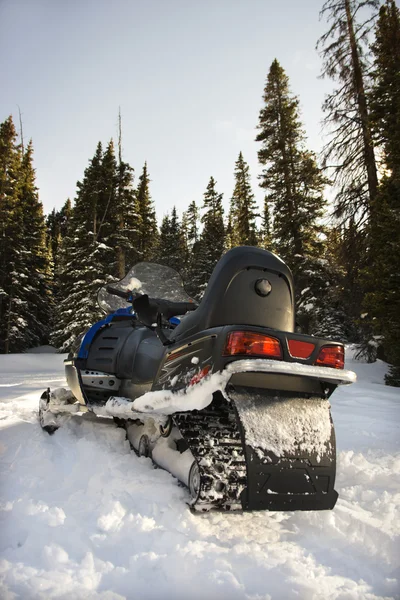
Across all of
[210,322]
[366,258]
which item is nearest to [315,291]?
[366,258]

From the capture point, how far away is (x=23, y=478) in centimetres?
242

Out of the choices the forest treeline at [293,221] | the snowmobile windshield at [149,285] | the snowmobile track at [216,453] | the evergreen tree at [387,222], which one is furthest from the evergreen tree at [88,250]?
the snowmobile track at [216,453]

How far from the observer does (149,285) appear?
13.6 ft

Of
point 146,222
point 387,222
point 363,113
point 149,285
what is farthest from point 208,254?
point 149,285

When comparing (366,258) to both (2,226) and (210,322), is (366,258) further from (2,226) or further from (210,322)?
(2,226)

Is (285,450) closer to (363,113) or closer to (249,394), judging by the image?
(249,394)

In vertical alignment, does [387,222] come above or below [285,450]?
above

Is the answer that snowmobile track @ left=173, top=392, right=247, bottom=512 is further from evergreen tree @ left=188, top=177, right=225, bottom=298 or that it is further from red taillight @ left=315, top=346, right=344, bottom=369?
evergreen tree @ left=188, top=177, right=225, bottom=298

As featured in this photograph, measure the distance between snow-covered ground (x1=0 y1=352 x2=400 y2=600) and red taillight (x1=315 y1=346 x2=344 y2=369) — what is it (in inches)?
33.3

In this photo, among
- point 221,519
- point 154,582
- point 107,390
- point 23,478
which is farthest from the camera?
point 107,390

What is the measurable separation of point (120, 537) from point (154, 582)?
1.17 feet

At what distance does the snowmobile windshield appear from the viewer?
13.4 feet

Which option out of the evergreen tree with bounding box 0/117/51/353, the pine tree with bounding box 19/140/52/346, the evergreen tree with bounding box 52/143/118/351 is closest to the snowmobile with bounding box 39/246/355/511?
the evergreen tree with bounding box 52/143/118/351

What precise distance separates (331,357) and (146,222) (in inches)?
1243
